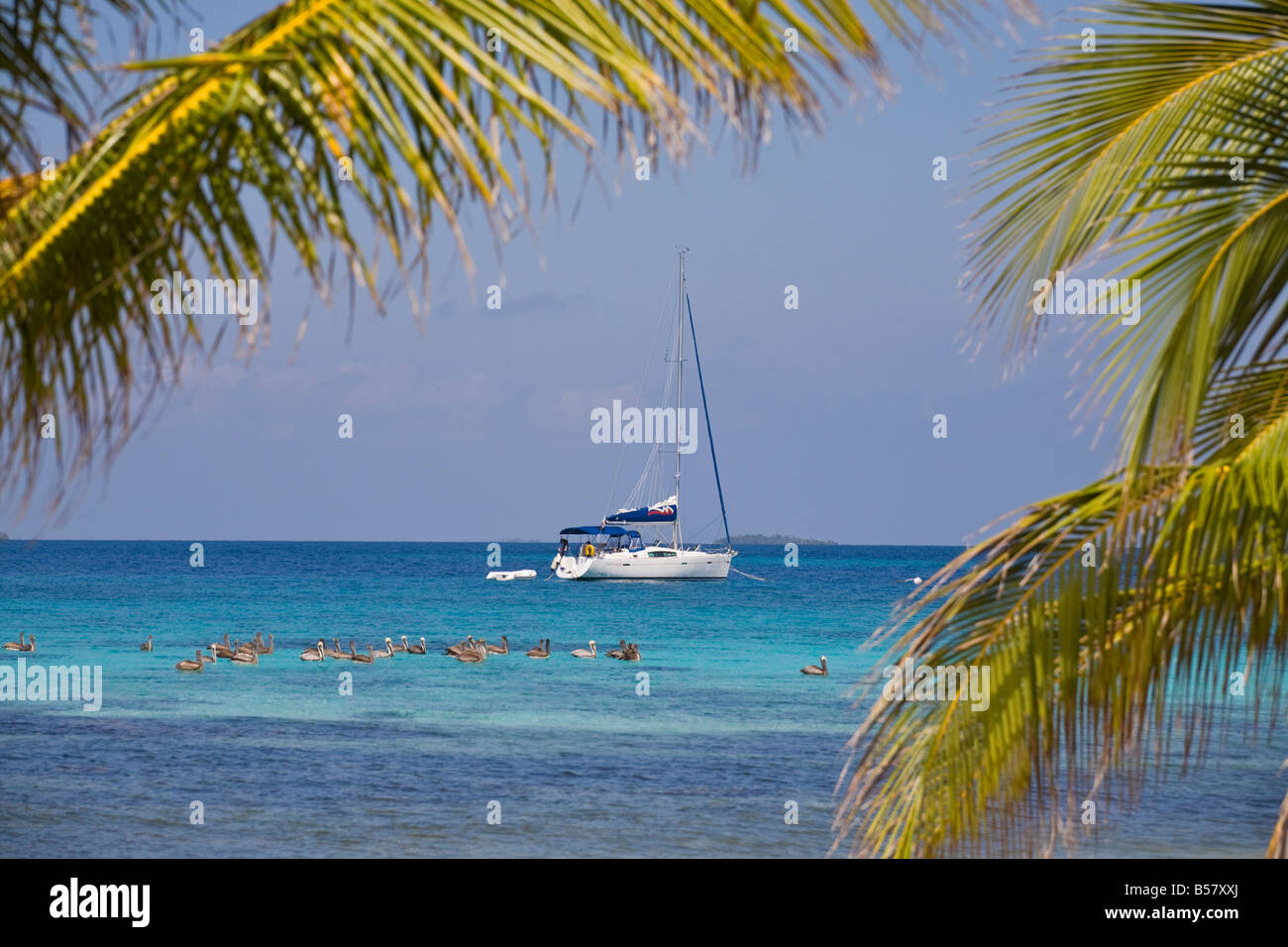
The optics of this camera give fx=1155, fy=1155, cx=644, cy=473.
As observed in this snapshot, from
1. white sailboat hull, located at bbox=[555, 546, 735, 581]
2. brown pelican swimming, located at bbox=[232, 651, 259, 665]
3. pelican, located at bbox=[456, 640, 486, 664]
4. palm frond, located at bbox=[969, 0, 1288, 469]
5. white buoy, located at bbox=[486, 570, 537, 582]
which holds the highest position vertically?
palm frond, located at bbox=[969, 0, 1288, 469]

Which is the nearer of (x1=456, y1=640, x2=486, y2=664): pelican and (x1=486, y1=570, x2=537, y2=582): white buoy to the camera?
(x1=456, y1=640, x2=486, y2=664): pelican

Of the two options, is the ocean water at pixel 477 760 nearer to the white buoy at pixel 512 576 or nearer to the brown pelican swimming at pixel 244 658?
the brown pelican swimming at pixel 244 658

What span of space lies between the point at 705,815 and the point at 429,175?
44.1ft

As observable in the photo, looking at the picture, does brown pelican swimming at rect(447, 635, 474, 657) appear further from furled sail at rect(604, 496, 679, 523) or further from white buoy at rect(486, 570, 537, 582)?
white buoy at rect(486, 570, 537, 582)

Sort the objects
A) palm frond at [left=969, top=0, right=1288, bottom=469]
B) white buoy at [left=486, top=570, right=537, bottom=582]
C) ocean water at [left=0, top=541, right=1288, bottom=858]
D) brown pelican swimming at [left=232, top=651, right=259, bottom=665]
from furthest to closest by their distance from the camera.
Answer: white buoy at [left=486, top=570, right=537, bottom=582] < brown pelican swimming at [left=232, top=651, right=259, bottom=665] < ocean water at [left=0, top=541, right=1288, bottom=858] < palm frond at [left=969, top=0, right=1288, bottom=469]

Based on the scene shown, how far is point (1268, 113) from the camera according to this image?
10.3 ft

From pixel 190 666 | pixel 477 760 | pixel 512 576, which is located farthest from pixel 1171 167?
pixel 512 576

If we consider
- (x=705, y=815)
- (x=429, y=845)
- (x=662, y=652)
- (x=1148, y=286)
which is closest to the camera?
(x=1148, y=286)

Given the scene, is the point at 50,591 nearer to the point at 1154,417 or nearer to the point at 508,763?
the point at 508,763

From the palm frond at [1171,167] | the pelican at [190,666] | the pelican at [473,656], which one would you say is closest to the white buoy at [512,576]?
the pelican at [473,656]

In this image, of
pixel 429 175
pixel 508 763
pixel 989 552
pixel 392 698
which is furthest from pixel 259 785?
pixel 429 175

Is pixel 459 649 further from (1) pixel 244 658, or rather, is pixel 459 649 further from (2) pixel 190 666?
(2) pixel 190 666

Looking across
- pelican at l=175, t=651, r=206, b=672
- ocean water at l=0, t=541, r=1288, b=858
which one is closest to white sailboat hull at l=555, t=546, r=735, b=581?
ocean water at l=0, t=541, r=1288, b=858

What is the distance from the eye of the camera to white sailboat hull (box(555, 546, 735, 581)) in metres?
61.8
